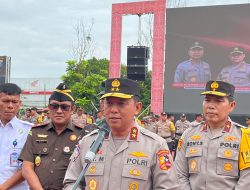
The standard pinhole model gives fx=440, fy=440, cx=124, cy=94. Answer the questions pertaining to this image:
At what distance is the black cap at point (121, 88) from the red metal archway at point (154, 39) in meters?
17.2

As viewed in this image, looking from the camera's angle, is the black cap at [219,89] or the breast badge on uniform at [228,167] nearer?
the breast badge on uniform at [228,167]

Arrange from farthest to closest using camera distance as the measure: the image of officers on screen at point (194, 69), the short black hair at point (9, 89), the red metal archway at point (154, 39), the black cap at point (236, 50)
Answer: the red metal archway at point (154, 39), the image of officers on screen at point (194, 69), the black cap at point (236, 50), the short black hair at point (9, 89)

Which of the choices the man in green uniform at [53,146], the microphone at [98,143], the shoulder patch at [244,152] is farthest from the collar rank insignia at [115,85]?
the shoulder patch at [244,152]

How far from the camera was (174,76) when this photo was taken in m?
19.3

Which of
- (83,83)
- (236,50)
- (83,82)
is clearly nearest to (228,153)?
(236,50)

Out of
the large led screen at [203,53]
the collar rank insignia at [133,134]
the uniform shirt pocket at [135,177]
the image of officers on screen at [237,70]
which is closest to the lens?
the uniform shirt pocket at [135,177]

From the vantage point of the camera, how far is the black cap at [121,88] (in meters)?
2.60

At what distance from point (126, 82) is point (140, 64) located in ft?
53.0

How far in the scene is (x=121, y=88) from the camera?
2.64 metres

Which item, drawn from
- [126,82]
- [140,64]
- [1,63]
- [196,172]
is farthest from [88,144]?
[1,63]

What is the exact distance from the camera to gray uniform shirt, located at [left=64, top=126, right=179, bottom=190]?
2557 mm

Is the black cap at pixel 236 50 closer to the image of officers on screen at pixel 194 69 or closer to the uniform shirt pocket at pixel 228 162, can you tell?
the image of officers on screen at pixel 194 69

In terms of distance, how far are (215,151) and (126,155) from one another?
1244mm

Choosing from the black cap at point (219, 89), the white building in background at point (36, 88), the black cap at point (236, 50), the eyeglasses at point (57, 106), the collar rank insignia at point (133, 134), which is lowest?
the white building in background at point (36, 88)
